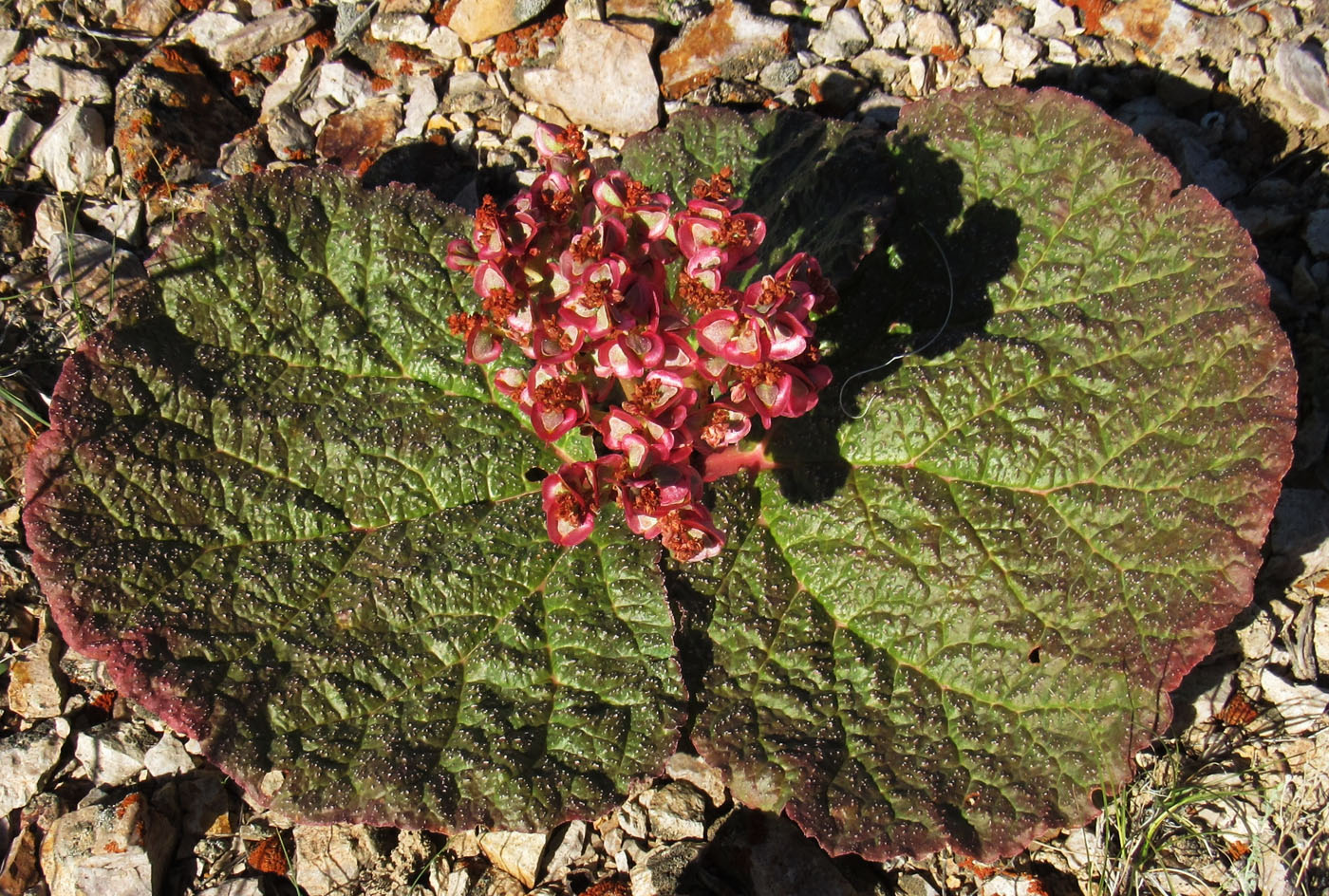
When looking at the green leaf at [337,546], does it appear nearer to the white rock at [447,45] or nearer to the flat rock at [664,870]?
the flat rock at [664,870]

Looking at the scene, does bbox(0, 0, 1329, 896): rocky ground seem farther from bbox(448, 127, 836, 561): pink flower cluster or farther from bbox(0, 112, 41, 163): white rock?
bbox(448, 127, 836, 561): pink flower cluster

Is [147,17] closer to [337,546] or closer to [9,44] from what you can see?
[9,44]

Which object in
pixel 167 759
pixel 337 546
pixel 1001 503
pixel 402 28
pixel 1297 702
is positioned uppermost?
pixel 402 28

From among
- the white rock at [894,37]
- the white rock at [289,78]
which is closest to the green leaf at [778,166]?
the white rock at [894,37]

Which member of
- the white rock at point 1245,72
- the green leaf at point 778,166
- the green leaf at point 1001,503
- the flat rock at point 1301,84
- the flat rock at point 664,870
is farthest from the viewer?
the white rock at point 1245,72

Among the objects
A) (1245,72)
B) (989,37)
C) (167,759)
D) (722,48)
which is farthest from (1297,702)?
(167,759)
